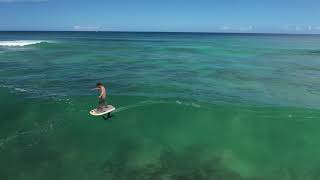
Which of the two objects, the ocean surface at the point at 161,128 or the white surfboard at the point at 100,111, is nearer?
the ocean surface at the point at 161,128

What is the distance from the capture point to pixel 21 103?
27.6m

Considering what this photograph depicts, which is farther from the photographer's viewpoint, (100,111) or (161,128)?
(161,128)

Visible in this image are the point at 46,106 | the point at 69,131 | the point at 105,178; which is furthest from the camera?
the point at 46,106

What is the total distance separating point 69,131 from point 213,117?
32.2 ft

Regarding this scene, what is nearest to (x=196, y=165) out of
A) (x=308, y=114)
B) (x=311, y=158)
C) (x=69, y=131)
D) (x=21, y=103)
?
(x=311, y=158)

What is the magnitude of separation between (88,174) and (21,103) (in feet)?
41.2

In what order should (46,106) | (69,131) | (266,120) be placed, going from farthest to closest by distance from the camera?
(46,106) → (266,120) → (69,131)

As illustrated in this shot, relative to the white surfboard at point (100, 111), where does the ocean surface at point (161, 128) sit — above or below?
below

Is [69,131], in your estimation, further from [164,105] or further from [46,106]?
[164,105]

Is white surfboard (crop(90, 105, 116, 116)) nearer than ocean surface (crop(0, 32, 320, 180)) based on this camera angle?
No

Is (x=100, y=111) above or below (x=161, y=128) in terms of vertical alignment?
above

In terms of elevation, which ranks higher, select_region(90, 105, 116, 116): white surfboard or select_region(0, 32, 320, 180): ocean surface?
select_region(90, 105, 116, 116): white surfboard

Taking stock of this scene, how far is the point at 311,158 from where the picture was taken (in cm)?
2020

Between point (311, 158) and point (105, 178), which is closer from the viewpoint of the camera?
point (105, 178)
